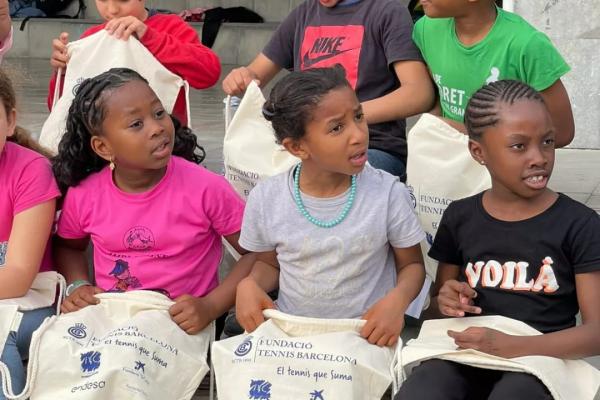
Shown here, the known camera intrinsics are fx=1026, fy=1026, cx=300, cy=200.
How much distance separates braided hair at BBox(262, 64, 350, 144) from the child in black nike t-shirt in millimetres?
536

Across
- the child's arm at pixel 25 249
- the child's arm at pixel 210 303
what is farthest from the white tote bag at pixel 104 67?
the child's arm at pixel 210 303

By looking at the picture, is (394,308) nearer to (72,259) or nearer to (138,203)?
(138,203)

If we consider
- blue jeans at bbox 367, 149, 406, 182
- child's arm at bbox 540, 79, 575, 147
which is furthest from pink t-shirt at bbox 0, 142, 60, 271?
child's arm at bbox 540, 79, 575, 147

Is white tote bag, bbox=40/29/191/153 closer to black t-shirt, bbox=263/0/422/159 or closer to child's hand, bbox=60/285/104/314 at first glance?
black t-shirt, bbox=263/0/422/159

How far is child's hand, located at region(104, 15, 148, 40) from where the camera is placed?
3.83 meters

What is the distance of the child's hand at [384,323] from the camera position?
284 centimetres

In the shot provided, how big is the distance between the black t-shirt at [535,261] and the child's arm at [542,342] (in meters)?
0.11

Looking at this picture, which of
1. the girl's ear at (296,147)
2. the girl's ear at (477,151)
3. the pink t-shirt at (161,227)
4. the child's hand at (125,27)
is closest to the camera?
the girl's ear at (477,151)

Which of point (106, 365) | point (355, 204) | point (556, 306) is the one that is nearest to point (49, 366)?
point (106, 365)

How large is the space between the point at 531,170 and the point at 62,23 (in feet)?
36.2

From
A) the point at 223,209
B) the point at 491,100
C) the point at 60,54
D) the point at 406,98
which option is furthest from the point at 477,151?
the point at 60,54

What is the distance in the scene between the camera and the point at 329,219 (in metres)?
3.02

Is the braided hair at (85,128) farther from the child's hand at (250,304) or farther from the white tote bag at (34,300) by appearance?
the child's hand at (250,304)

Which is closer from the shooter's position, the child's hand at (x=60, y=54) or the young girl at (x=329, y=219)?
the young girl at (x=329, y=219)
